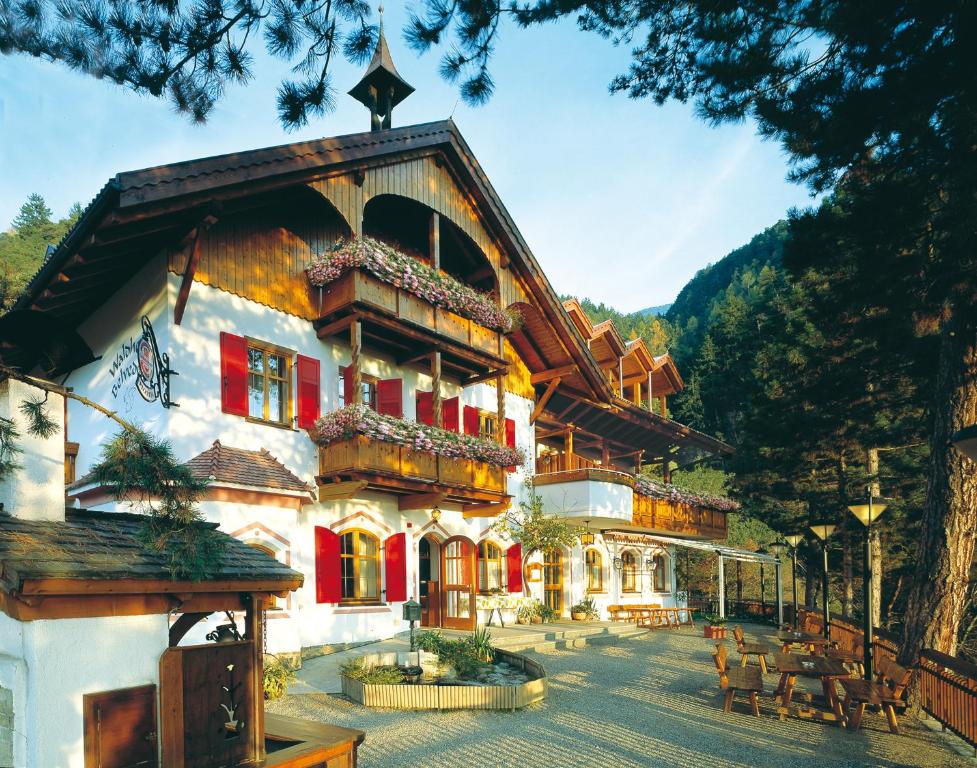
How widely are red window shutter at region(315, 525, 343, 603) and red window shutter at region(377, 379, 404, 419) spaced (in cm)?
277

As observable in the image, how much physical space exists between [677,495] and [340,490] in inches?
534

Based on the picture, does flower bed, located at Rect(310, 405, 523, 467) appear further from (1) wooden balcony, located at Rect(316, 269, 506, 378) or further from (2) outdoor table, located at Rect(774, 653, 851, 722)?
(2) outdoor table, located at Rect(774, 653, 851, 722)

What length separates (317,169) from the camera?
14.1m

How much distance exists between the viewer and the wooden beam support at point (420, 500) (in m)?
15.5

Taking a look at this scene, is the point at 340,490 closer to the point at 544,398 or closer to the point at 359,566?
the point at 359,566

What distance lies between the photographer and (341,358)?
617 inches

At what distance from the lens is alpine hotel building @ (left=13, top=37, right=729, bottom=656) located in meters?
12.6

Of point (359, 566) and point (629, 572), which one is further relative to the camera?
point (629, 572)

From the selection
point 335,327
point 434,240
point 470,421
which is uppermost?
point 434,240

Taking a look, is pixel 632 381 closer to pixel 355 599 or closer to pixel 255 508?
pixel 355 599

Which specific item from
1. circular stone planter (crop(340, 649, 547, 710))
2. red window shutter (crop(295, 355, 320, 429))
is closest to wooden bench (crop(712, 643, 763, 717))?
circular stone planter (crop(340, 649, 547, 710))

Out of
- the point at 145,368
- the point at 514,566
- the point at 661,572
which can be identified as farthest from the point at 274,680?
the point at 661,572

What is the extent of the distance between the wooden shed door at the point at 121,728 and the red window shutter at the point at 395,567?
10841 millimetres

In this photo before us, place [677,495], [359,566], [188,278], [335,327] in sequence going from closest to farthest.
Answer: [188,278], [335,327], [359,566], [677,495]
